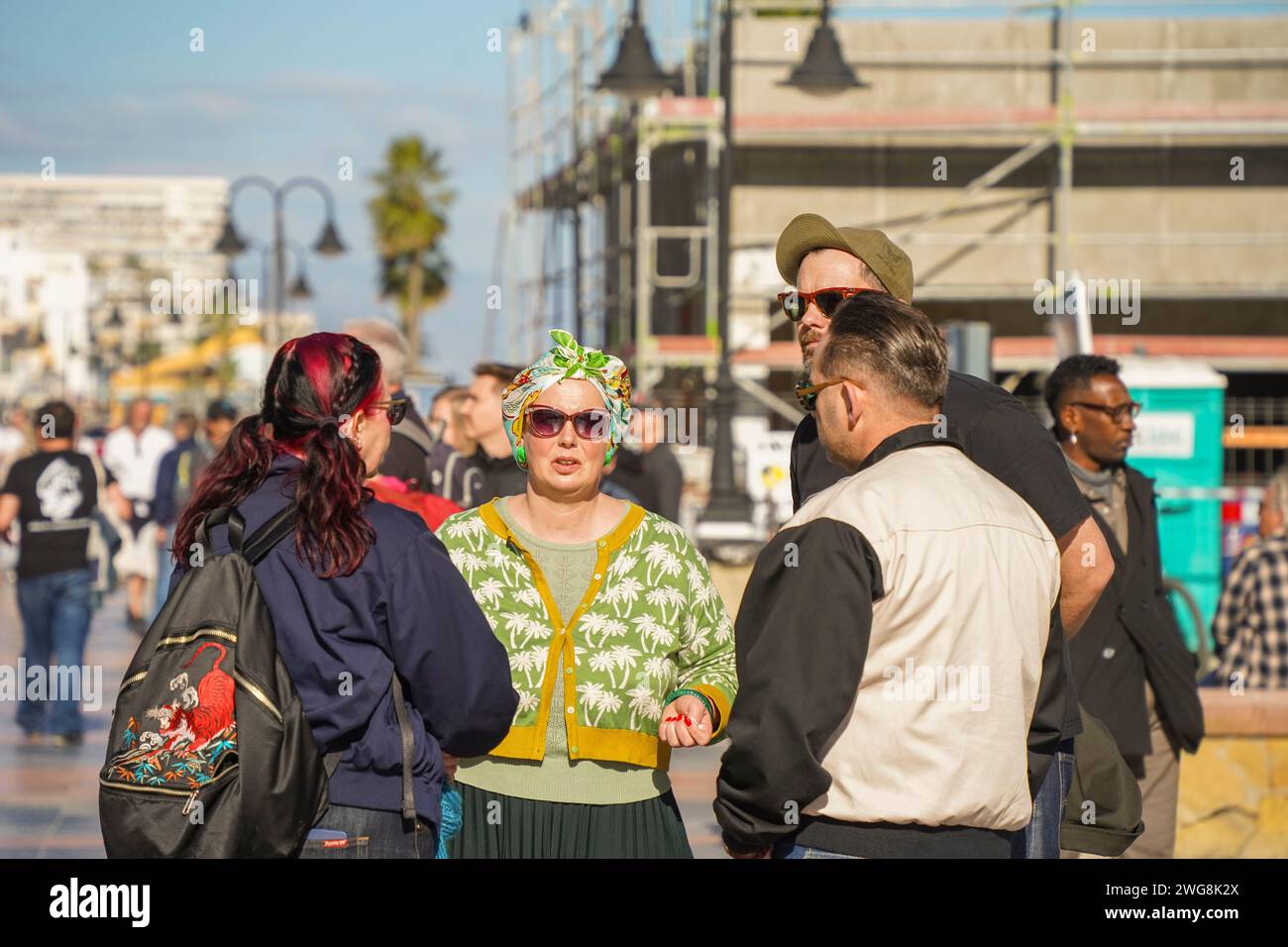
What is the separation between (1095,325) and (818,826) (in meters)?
30.2

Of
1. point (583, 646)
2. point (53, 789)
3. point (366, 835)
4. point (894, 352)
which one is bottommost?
point (53, 789)

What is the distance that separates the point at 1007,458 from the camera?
159 inches

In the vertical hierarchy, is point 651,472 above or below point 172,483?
above

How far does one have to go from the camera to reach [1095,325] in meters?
32.4

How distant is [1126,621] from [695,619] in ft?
6.85

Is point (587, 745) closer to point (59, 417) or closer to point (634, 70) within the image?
point (59, 417)

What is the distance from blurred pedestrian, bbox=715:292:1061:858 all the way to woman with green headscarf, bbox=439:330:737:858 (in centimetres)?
70

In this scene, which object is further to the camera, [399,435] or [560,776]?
[399,435]

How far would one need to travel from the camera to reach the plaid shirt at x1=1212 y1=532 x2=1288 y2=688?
7559 mm

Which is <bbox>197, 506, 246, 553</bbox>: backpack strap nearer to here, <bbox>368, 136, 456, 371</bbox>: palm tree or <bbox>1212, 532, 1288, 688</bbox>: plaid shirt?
<bbox>1212, 532, 1288, 688</bbox>: plaid shirt

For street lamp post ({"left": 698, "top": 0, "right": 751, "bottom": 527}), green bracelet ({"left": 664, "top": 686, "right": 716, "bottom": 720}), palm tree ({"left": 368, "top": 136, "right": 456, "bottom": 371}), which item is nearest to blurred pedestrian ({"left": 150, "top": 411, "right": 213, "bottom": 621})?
street lamp post ({"left": 698, "top": 0, "right": 751, "bottom": 527})

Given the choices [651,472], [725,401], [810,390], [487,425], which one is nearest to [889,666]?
[810,390]

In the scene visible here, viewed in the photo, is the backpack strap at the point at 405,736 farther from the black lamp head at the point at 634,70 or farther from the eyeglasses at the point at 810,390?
the black lamp head at the point at 634,70

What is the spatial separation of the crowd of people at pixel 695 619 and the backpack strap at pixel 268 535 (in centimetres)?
1
